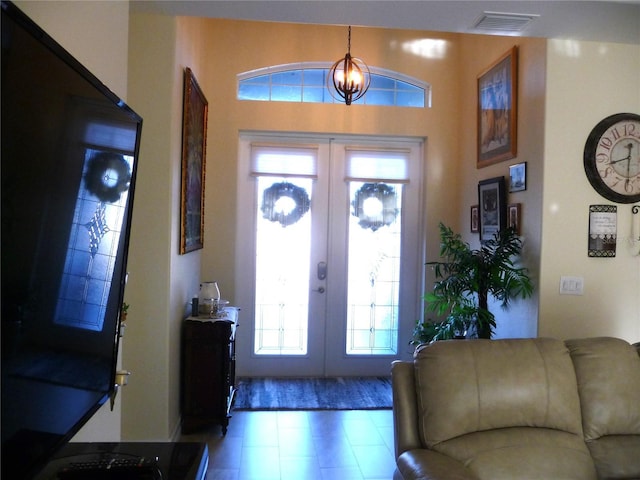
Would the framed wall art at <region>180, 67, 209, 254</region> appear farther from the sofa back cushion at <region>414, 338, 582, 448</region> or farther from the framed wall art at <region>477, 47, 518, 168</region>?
the framed wall art at <region>477, 47, 518, 168</region>

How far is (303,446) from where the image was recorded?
3.30 m

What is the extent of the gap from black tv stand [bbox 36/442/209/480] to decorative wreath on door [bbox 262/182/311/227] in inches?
132

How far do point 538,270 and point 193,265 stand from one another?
8.60ft

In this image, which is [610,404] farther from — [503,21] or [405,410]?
[503,21]

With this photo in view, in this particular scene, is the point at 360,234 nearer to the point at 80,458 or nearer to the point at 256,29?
the point at 256,29

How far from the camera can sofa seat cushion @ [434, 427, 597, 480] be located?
1.84m

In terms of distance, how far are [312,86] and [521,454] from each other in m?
3.72

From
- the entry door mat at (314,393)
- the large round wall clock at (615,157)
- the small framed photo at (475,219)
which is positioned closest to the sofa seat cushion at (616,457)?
the large round wall clock at (615,157)

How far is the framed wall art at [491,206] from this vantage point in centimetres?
362

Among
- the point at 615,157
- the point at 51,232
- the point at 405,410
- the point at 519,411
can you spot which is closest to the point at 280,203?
the point at 615,157

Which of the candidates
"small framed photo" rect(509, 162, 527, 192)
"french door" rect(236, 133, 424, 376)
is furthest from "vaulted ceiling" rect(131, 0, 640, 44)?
"french door" rect(236, 133, 424, 376)

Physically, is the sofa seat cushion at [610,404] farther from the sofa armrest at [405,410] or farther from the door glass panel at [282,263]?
the door glass panel at [282,263]

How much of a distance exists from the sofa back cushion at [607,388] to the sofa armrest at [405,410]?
0.74m

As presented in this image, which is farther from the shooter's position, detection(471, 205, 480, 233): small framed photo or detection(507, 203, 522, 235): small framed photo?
detection(471, 205, 480, 233): small framed photo
